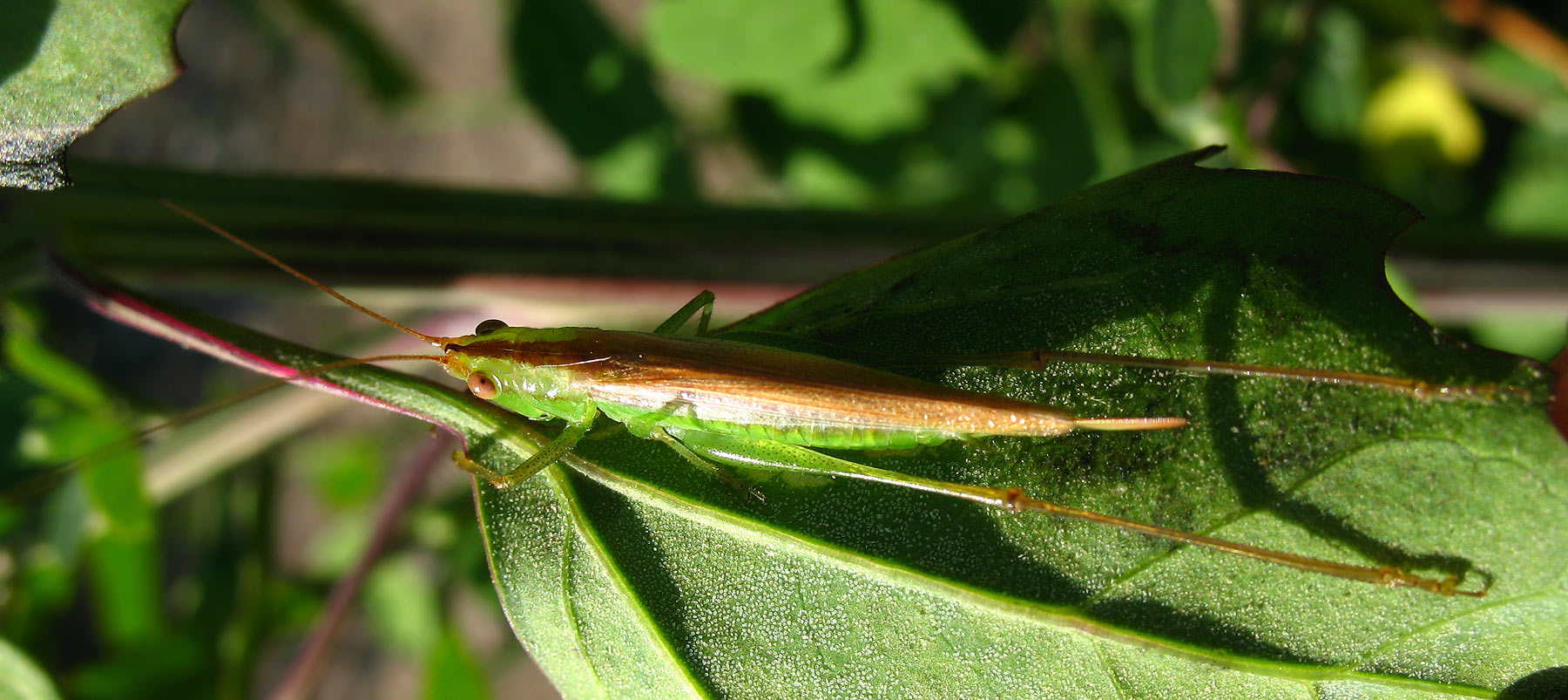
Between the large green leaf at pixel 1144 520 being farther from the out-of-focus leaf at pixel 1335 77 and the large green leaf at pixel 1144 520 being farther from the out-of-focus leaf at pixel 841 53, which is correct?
the out-of-focus leaf at pixel 1335 77

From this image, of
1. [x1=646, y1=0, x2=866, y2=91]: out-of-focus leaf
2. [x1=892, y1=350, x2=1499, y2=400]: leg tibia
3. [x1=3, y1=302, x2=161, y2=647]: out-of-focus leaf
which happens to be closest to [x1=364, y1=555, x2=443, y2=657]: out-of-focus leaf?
[x1=3, y1=302, x2=161, y2=647]: out-of-focus leaf

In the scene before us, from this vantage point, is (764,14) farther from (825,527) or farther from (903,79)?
(825,527)

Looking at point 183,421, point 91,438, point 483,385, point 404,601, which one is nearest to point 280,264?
point 183,421

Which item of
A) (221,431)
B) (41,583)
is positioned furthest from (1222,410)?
(41,583)

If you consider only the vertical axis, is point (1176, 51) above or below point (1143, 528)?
above

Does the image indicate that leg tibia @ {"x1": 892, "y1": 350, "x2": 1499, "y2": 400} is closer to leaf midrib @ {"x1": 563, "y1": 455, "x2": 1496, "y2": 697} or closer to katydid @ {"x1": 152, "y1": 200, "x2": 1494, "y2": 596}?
katydid @ {"x1": 152, "y1": 200, "x2": 1494, "y2": 596}

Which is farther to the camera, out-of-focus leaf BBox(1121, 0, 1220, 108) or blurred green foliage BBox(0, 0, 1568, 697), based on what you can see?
blurred green foliage BBox(0, 0, 1568, 697)

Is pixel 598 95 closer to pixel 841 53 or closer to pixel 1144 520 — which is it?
pixel 841 53
